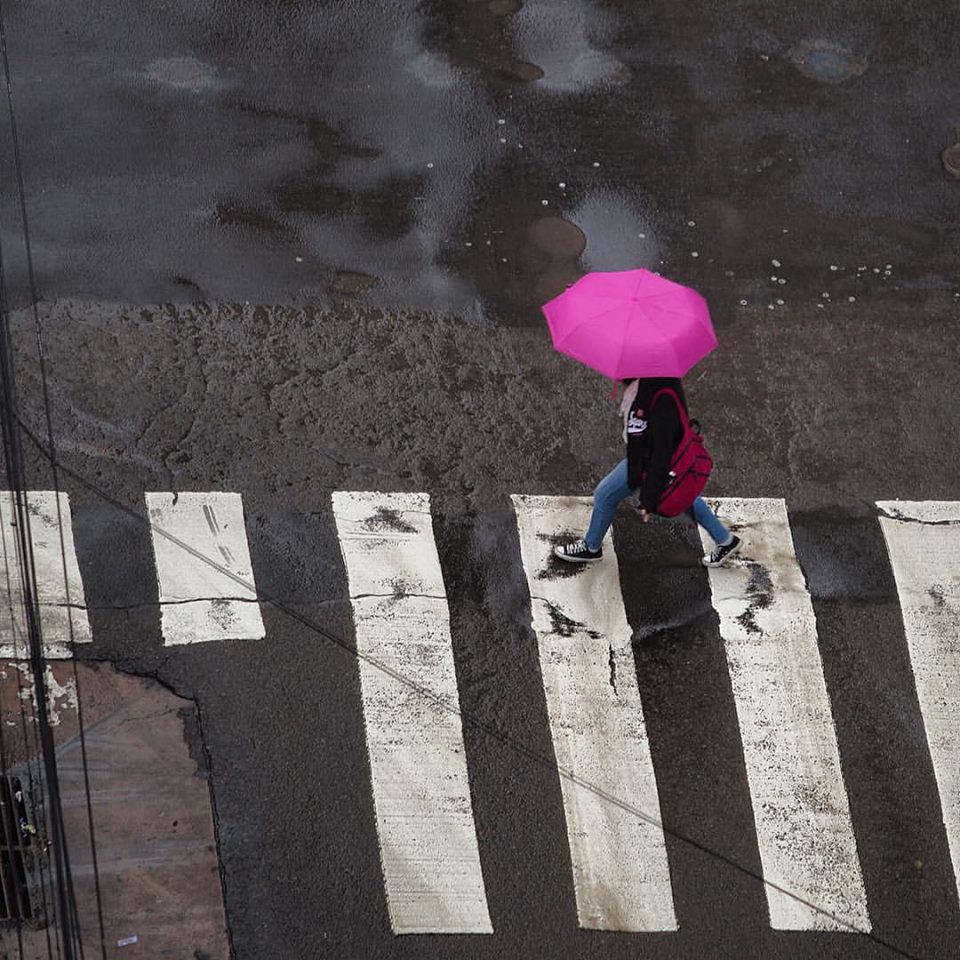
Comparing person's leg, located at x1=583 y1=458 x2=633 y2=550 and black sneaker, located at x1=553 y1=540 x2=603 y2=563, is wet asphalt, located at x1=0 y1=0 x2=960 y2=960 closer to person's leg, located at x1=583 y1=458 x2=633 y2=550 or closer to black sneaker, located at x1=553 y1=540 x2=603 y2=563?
black sneaker, located at x1=553 y1=540 x2=603 y2=563

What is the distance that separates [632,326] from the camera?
9039 mm

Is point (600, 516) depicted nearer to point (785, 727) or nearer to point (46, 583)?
point (785, 727)

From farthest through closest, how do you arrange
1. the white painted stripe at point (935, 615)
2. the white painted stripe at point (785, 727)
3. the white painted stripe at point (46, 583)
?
the white painted stripe at point (935, 615) < the white painted stripe at point (46, 583) < the white painted stripe at point (785, 727)

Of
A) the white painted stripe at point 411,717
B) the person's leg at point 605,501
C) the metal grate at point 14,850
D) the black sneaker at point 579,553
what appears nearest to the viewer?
the metal grate at point 14,850

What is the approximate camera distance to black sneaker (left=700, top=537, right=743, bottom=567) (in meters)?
10.3

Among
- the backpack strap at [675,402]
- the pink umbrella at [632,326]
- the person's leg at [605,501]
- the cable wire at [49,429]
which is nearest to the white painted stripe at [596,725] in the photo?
the person's leg at [605,501]

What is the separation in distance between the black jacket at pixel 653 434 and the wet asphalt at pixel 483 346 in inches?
47.0

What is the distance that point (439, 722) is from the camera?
30.9ft

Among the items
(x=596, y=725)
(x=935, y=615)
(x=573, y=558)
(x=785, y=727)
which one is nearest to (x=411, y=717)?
(x=596, y=725)

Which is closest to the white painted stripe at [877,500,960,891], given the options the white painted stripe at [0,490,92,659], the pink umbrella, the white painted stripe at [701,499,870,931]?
the white painted stripe at [701,499,870,931]

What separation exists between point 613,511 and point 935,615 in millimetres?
2303

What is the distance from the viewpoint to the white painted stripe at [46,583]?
9.46 m

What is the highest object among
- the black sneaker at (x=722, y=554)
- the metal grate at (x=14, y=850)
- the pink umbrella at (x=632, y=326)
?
the pink umbrella at (x=632, y=326)

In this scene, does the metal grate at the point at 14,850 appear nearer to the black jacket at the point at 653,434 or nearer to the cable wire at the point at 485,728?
the cable wire at the point at 485,728
